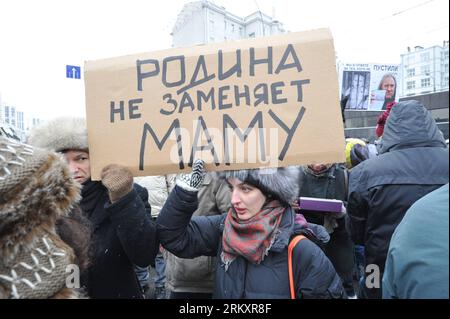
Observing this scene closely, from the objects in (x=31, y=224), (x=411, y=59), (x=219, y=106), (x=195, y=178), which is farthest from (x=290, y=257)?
(x=411, y=59)

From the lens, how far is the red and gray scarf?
150 centimetres

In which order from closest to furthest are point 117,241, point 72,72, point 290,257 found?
1. point 290,257
2. point 117,241
3. point 72,72

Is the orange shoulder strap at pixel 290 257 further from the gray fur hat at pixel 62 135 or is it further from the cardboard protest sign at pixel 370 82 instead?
the cardboard protest sign at pixel 370 82

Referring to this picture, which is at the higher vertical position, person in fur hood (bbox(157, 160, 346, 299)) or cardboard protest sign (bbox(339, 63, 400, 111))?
cardboard protest sign (bbox(339, 63, 400, 111))

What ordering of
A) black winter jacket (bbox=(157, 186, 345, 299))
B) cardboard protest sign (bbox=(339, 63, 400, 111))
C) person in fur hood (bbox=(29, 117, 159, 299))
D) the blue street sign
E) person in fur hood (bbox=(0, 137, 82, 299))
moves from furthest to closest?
the blue street sign, cardboard protest sign (bbox=(339, 63, 400, 111)), person in fur hood (bbox=(29, 117, 159, 299)), black winter jacket (bbox=(157, 186, 345, 299)), person in fur hood (bbox=(0, 137, 82, 299))

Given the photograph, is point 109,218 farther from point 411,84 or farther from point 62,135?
point 411,84

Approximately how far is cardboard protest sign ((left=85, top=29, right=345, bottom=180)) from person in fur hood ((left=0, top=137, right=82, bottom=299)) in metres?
0.57

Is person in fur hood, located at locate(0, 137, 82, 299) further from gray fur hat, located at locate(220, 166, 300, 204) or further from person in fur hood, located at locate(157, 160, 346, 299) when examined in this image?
gray fur hat, located at locate(220, 166, 300, 204)

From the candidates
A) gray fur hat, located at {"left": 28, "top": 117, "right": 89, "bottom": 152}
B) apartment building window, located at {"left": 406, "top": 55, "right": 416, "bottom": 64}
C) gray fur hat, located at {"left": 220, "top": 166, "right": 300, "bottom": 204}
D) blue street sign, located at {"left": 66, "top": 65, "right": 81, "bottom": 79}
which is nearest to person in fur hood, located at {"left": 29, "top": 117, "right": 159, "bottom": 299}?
gray fur hat, located at {"left": 28, "top": 117, "right": 89, "bottom": 152}

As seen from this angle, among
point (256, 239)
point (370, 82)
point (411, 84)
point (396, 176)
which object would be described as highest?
point (411, 84)

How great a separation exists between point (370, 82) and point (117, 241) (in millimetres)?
4111

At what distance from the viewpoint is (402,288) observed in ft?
2.98

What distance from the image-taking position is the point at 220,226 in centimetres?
172
